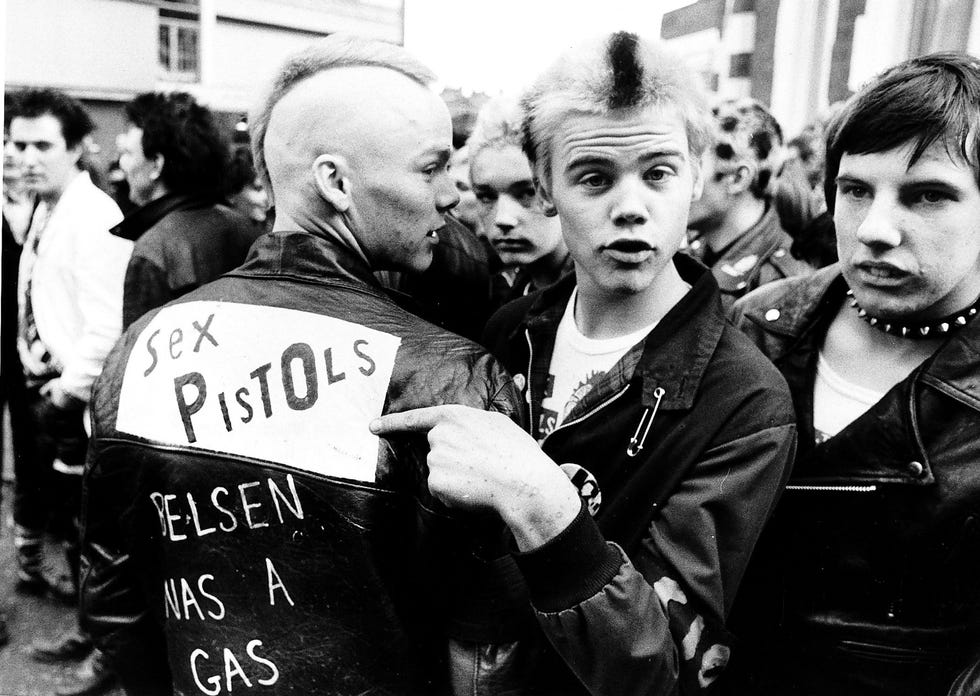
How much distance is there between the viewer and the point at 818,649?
1648mm

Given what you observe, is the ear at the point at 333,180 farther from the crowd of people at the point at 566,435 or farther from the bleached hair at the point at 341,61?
the bleached hair at the point at 341,61

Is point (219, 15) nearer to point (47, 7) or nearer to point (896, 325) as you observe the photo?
point (47, 7)

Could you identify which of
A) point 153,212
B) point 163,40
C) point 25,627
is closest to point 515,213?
point 153,212

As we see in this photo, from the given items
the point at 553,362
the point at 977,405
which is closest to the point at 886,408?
the point at 977,405

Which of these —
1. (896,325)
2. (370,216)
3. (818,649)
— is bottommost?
(818,649)

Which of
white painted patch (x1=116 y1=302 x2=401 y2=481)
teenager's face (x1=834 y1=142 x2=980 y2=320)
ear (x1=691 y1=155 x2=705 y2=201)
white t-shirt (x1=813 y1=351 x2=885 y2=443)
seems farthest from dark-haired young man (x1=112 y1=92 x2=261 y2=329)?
teenager's face (x1=834 y1=142 x2=980 y2=320)

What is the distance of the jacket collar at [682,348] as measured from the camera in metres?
1.57

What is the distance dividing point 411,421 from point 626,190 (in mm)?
676

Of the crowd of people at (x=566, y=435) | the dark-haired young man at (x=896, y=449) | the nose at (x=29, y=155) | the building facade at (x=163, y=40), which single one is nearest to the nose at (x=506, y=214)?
the crowd of people at (x=566, y=435)

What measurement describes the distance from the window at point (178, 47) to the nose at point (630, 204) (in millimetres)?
4549

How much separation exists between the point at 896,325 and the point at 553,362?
2.28 feet

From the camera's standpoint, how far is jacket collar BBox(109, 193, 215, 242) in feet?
11.6

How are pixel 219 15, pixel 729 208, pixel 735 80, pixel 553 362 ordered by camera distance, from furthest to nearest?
pixel 219 15 < pixel 735 80 < pixel 729 208 < pixel 553 362

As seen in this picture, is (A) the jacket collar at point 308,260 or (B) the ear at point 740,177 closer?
(A) the jacket collar at point 308,260
